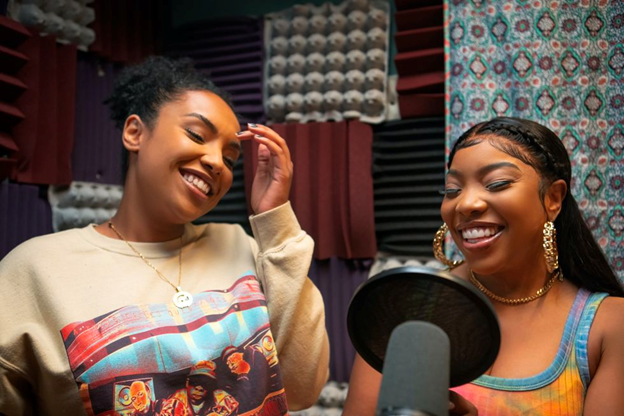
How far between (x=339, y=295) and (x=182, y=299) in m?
1.37

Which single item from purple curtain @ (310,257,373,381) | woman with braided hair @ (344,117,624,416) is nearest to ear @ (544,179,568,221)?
woman with braided hair @ (344,117,624,416)

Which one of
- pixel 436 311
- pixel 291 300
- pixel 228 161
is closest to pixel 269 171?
pixel 228 161

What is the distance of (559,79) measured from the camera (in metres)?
2.67

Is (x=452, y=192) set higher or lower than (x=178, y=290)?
higher

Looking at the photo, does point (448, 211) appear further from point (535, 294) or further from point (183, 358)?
point (183, 358)

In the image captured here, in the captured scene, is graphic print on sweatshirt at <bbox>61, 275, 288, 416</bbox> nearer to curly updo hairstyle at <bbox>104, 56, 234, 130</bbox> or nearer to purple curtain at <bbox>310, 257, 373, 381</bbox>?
curly updo hairstyle at <bbox>104, 56, 234, 130</bbox>

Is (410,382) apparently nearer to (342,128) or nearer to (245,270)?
(245,270)

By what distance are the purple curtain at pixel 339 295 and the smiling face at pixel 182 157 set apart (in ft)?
4.01

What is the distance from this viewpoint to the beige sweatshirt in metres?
1.82

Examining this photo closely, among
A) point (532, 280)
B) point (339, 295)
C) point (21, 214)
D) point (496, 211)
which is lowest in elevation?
point (339, 295)

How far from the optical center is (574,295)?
1.87 meters

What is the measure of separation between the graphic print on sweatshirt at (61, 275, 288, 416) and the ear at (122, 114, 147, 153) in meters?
0.54

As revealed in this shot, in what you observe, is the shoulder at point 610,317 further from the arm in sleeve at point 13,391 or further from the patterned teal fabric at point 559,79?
the arm in sleeve at point 13,391

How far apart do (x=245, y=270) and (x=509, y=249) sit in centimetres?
85
